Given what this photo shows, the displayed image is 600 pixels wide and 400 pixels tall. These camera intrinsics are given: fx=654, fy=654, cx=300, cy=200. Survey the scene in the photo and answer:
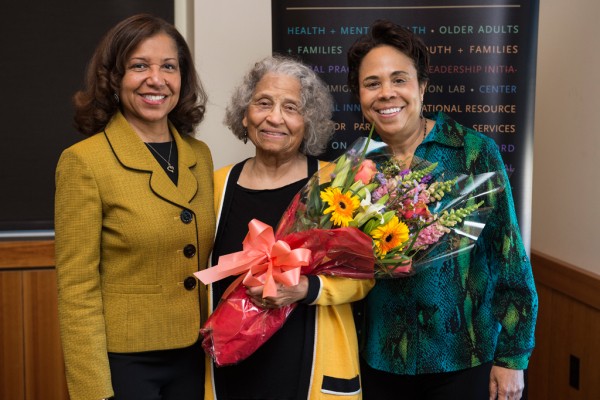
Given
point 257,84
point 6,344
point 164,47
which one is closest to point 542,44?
point 257,84

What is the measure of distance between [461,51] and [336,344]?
1321mm

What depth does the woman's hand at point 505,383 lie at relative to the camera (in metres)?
1.72

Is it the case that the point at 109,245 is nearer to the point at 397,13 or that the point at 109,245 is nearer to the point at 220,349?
the point at 220,349

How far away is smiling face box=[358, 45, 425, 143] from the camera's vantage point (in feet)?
5.86

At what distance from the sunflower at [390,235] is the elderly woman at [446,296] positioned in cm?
26

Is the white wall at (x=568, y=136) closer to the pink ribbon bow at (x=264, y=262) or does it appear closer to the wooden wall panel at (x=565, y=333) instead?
the wooden wall panel at (x=565, y=333)

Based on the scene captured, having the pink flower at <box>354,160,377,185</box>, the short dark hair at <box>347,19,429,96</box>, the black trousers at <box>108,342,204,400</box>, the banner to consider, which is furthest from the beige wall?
the pink flower at <box>354,160,377,185</box>

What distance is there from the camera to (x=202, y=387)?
1856mm

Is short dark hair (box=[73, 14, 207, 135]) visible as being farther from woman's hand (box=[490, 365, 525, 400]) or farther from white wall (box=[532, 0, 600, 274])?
white wall (box=[532, 0, 600, 274])

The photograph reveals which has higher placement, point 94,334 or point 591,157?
point 591,157

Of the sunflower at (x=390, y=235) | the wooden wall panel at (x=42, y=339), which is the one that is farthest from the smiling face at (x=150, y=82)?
the wooden wall panel at (x=42, y=339)

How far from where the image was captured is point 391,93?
1.78 meters

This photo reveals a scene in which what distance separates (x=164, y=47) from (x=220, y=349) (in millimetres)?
830

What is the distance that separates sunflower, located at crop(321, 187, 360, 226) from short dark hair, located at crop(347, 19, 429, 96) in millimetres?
517
